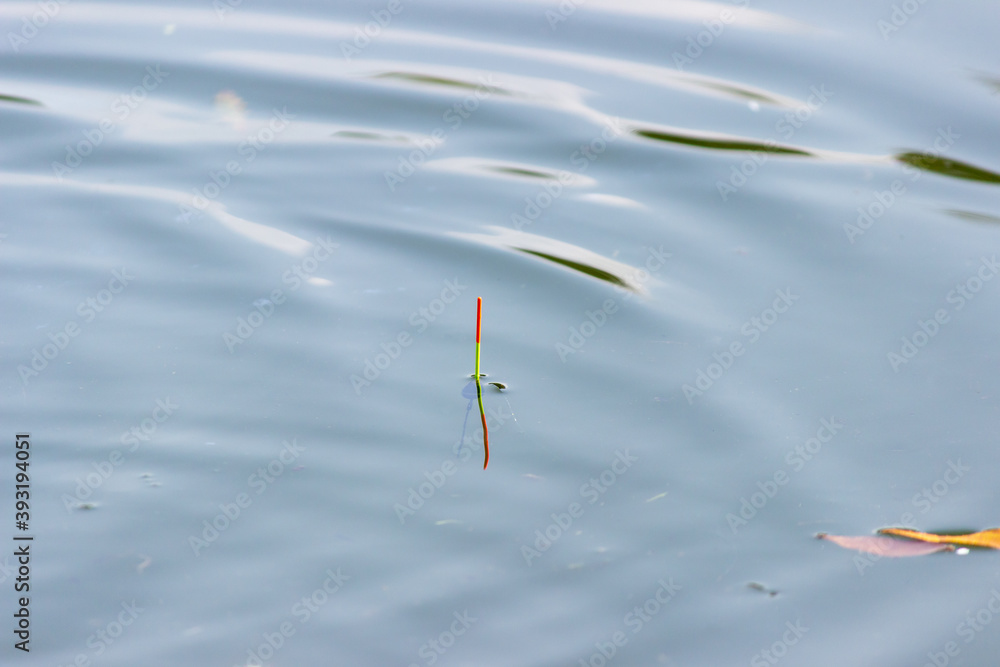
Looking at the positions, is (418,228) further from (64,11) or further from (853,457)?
(64,11)
